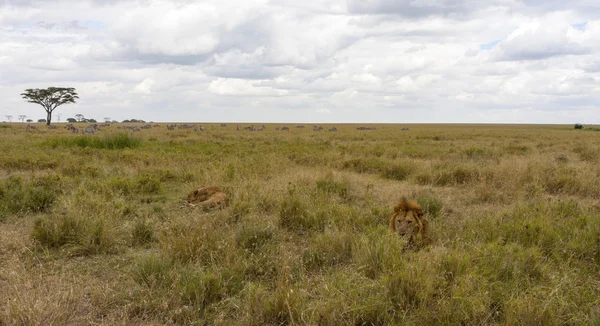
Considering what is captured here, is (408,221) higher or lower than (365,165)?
lower


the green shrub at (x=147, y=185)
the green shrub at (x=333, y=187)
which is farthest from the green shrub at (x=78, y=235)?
the green shrub at (x=333, y=187)

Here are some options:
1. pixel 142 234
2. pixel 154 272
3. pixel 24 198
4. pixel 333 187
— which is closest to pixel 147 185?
pixel 24 198

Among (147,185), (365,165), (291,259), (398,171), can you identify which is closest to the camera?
(291,259)

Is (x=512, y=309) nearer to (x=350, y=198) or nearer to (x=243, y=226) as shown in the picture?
(x=243, y=226)

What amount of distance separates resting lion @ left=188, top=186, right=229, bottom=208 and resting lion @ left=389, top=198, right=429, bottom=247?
10.5ft

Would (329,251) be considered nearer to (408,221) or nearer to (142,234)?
(408,221)

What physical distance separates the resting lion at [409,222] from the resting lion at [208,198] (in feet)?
10.5

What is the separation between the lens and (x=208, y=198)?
23.5 feet

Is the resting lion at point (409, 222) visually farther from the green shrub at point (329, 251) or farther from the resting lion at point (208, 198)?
the resting lion at point (208, 198)

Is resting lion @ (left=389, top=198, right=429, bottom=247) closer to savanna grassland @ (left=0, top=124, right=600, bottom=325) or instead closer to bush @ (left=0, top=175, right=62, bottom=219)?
savanna grassland @ (left=0, top=124, right=600, bottom=325)

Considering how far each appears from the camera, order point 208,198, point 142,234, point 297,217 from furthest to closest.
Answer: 1. point 208,198
2. point 297,217
3. point 142,234

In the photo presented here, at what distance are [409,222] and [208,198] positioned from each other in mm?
3840

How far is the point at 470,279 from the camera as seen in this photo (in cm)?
364

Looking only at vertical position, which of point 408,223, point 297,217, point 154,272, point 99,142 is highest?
point 99,142
